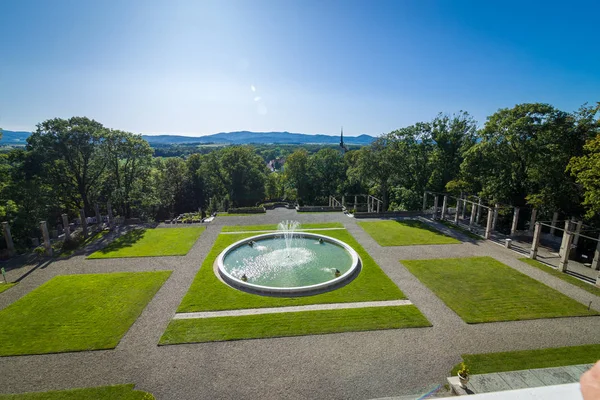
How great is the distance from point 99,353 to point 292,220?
2410 centimetres

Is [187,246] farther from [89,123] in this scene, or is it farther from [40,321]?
[89,123]

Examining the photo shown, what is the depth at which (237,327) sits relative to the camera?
15.6 meters

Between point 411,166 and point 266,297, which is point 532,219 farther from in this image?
point 266,297

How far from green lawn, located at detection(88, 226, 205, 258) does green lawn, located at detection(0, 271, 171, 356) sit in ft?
12.6

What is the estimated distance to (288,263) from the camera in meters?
23.1

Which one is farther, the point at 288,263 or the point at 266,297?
the point at 288,263

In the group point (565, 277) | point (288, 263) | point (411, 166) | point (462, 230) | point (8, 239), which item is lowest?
point (288, 263)

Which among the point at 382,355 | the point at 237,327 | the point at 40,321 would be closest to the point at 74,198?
the point at 40,321

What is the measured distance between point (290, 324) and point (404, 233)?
18.4m

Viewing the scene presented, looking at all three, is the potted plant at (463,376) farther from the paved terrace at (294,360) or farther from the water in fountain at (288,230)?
the water in fountain at (288,230)

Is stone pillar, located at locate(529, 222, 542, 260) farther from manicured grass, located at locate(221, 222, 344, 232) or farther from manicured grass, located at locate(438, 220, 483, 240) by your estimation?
manicured grass, located at locate(221, 222, 344, 232)

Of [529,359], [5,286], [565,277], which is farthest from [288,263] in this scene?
[565,277]

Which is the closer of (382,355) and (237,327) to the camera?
(382,355)

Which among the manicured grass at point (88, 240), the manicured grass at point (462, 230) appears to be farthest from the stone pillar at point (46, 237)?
the manicured grass at point (462, 230)
